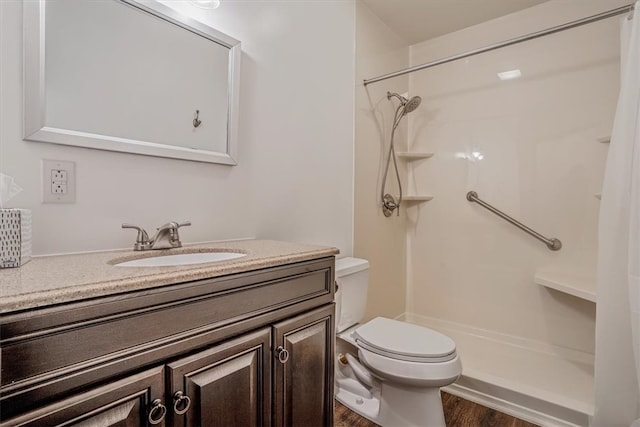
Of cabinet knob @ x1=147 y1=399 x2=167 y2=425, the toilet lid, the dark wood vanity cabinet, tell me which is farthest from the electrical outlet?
the toilet lid

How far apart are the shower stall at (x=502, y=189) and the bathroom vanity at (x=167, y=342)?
3.82ft

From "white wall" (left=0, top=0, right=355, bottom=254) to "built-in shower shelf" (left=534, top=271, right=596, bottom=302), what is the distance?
127cm

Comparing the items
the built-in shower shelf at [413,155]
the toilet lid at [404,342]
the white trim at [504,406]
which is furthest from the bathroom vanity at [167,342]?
the built-in shower shelf at [413,155]

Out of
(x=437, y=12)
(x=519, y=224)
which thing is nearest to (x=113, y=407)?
(x=519, y=224)

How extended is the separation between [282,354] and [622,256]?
1411 mm

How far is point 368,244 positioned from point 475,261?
0.89 metres

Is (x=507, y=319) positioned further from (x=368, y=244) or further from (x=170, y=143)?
(x=170, y=143)

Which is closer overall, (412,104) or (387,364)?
(387,364)

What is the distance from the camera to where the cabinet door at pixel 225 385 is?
74 centimetres

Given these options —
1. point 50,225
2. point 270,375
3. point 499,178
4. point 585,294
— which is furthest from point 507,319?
point 50,225

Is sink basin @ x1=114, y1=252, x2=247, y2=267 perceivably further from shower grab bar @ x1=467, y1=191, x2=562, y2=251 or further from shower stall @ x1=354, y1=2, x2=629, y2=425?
shower grab bar @ x1=467, y1=191, x2=562, y2=251

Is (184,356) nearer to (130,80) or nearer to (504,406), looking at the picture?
(130,80)

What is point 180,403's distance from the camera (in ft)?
2.41

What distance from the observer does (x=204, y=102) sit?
4.31 ft
